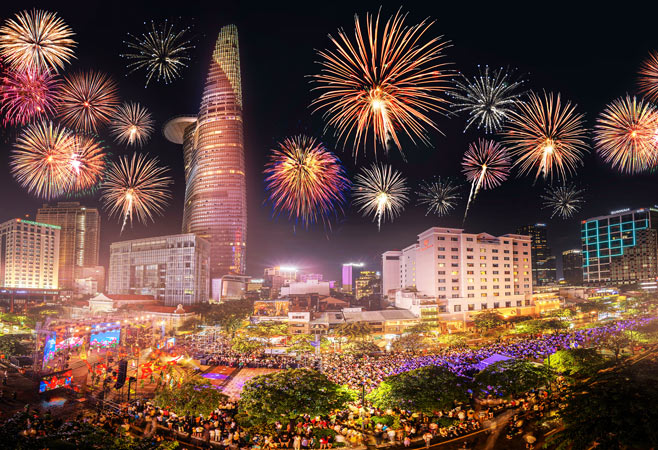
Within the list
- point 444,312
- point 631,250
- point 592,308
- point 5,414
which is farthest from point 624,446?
point 631,250

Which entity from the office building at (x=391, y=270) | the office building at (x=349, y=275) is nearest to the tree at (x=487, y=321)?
the office building at (x=391, y=270)

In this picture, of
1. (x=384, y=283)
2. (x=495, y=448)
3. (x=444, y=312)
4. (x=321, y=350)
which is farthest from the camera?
(x=384, y=283)

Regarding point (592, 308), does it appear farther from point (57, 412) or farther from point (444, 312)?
point (57, 412)

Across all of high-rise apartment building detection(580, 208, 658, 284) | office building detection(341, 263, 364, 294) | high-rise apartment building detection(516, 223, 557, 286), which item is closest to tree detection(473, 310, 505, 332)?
high-rise apartment building detection(580, 208, 658, 284)

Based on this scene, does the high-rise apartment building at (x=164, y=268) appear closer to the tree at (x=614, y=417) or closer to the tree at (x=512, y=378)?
the tree at (x=512, y=378)

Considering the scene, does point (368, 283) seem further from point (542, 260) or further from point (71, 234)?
point (71, 234)

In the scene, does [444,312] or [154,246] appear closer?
[444,312]

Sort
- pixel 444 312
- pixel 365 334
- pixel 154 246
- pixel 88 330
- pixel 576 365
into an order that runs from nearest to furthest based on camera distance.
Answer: pixel 576 365 < pixel 88 330 < pixel 365 334 < pixel 444 312 < pixel 154 246
